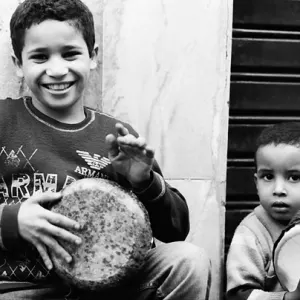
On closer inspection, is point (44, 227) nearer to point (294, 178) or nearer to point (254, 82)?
point (294, 178)

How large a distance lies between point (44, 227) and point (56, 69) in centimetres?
64

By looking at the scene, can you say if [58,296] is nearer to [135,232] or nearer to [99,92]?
[135,232]

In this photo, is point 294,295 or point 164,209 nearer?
point 294,295

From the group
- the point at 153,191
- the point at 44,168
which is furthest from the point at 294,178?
the point at 44,168

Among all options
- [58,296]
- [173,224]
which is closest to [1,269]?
[58,296]

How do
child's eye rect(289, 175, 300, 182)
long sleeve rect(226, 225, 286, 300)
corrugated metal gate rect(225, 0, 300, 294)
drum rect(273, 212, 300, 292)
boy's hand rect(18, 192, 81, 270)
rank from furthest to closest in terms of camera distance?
corrugated metal gate rect(225, 0, 300, 294)
child's eye rect(289, 175, 300, 182)
long sleeve rect(226, 225, 286, 300)
drum rect(273, 212, 300, 292)
boy's hand rect(18, 192, 81, 270)

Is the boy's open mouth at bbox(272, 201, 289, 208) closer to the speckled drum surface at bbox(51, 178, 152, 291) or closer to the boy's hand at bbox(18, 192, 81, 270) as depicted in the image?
the speckled drum surface at bbox(51, 178, 152, 291)

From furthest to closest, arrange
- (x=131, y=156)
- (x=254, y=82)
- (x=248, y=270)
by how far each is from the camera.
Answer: (x=254, y=82)
(x=248, y=270)
(x=131, y=156)

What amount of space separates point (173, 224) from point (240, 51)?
130cm

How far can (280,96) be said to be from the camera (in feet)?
11.3

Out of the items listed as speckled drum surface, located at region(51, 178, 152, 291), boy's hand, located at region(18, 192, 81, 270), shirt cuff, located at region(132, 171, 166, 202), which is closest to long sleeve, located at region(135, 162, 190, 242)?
shirt cuff, located at region(132, 171, 166, 202)

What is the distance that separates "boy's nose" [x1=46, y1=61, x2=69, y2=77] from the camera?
7.76 feet

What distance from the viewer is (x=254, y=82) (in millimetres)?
3404

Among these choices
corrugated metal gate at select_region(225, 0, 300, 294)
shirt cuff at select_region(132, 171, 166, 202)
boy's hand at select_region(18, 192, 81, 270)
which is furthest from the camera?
corrugated metal gate at select_region(225, 0, 300, 294)
